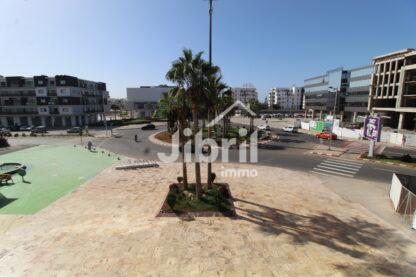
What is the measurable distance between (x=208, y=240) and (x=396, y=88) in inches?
2919

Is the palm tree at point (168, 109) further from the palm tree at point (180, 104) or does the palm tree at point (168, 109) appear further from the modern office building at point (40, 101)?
the modern office building at point (40, 101)

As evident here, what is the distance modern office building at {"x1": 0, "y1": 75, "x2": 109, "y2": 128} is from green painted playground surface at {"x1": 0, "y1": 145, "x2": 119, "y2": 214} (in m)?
39.6

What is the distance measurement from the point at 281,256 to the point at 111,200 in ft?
44.0

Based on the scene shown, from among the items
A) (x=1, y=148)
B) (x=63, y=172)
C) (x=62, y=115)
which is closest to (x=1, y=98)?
(x=62, y=115)

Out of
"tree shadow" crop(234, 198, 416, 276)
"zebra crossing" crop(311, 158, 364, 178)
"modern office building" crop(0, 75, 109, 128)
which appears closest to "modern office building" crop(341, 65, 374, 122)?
"zebra crossing" crop(311, 158, 364, 178)

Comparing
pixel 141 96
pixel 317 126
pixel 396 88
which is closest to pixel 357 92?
pixel 396 88

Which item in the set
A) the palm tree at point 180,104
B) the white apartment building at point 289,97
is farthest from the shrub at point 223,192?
the white apartment building at point 289,97

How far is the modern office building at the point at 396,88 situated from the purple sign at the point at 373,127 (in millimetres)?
26475

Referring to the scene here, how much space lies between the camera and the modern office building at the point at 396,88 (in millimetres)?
61156

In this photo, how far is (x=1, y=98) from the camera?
78.5 m

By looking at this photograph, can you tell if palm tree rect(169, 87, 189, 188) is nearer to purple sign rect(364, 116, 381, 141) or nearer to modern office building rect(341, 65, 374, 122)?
purple sign rect(364, 116, 381, 141)

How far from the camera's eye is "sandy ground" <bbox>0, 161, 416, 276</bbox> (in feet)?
38.3

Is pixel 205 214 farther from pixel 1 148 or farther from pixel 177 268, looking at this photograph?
pixel 1 148

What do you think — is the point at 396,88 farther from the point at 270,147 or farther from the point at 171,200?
the point at 171,200
